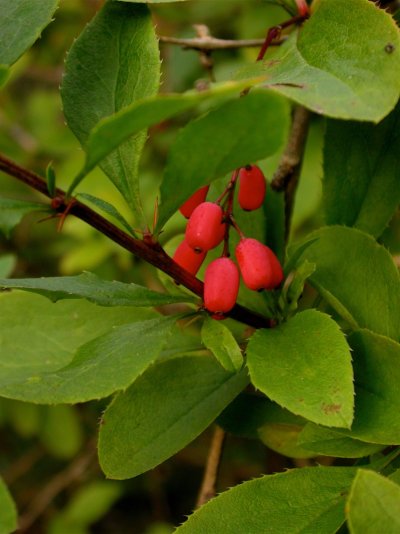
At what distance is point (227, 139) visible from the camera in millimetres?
809

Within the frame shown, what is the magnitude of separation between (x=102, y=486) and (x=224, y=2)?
5.58 ft

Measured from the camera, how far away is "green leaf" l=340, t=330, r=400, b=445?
0.93 metres

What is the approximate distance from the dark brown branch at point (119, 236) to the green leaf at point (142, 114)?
62 millimetres

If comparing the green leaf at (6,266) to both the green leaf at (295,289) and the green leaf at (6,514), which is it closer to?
the green leaf at (6,514)

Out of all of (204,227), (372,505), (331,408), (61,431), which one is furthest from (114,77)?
(61,431)

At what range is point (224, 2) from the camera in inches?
109

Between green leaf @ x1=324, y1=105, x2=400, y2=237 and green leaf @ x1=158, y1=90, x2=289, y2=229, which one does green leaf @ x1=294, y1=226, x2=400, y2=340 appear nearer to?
green leaf @ x1=324, y1=105, x2=400, y2=237

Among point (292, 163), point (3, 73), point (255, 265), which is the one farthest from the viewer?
point (292, 163)

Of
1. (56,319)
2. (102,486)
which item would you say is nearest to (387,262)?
(56,319)

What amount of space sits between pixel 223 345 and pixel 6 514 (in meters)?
0.60

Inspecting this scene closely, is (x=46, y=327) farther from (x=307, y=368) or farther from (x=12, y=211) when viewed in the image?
(x=307, y=368)

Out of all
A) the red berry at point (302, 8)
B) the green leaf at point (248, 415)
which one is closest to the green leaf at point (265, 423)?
the green leaf at point (248, 415)

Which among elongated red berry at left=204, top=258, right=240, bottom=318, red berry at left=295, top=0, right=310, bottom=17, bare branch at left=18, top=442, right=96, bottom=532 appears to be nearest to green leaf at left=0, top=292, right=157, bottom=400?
elongated red berry at left=204, top=258, right=240, bottom=318

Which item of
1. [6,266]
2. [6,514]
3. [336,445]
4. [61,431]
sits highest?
[336,445]
